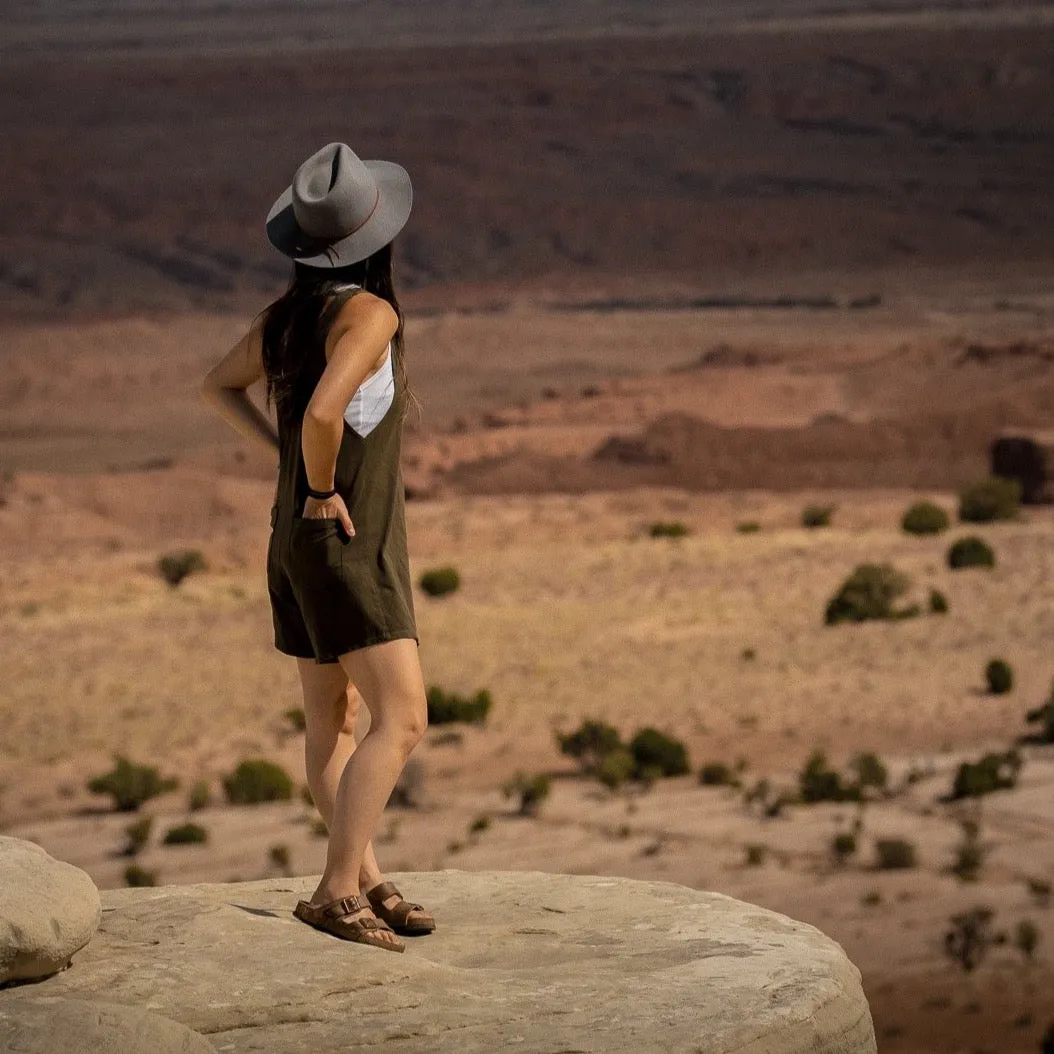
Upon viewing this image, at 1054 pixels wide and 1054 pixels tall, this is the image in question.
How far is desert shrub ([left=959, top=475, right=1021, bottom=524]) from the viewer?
24281 millimetres

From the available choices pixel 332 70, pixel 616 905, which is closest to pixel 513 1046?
pixel 616 905

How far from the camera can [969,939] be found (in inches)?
395

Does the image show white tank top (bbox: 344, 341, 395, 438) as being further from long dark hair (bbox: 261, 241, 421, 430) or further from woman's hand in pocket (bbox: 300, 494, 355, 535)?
woman's hand in pocket (bbox: 300, 494, 355, 535)

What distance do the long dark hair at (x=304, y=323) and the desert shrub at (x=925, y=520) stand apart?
19299mm

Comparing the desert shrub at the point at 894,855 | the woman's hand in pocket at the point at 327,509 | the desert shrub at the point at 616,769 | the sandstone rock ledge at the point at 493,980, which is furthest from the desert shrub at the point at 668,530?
the woman's hand in pocket at the point at 327,509

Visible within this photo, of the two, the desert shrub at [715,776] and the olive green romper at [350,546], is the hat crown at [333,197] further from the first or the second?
the desert shrub at [715,776]

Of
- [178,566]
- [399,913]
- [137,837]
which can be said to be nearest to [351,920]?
[399,913]

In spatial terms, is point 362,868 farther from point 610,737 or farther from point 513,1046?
point 610,737

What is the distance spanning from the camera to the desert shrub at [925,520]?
77.3 ft

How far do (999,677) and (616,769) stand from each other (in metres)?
3.79

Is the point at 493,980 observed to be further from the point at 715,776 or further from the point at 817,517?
the point at 817,517

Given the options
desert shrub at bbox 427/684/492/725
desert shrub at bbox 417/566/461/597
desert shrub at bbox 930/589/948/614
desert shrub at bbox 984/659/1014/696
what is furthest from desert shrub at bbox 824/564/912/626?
desert shrub at bbox 427/684/492/725

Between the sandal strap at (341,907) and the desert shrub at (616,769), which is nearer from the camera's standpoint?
the sandal strap at (341,907)

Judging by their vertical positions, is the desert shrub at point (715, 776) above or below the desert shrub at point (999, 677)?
below
